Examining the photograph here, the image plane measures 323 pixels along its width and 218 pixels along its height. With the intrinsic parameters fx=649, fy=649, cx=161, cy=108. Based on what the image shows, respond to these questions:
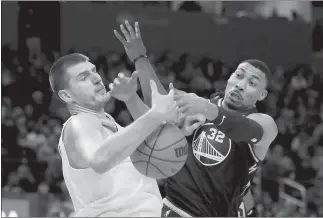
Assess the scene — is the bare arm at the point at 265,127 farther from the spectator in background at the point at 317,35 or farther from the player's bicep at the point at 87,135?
the spectator in background at the point at 317,35

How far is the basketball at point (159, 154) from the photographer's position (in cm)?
362

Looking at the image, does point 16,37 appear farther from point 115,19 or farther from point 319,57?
point 319,57

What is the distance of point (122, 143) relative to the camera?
332 centimetres

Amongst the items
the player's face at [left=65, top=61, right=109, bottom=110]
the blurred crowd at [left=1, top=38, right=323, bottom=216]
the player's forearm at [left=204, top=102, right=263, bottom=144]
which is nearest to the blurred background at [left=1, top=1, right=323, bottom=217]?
the blurred crowd at [left=1, top=38, right=323, bottom=216]

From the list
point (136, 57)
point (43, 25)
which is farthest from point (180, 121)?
point (43, 25)

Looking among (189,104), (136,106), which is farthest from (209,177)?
(189,104)

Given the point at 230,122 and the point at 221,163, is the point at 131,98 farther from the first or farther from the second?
the point at 221,163

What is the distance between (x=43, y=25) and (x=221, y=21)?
11.9ft

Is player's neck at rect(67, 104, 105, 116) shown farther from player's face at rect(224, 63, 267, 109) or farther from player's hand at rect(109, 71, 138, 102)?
player's face at rect(224, 63, 267, 109)

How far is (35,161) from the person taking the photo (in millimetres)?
9422

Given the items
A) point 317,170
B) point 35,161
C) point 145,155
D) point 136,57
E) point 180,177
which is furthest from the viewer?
point 317,170

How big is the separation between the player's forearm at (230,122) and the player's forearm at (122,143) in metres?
0.66

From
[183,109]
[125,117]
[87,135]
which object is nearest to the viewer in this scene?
[87,135]

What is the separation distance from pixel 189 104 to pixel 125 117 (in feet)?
22.9
